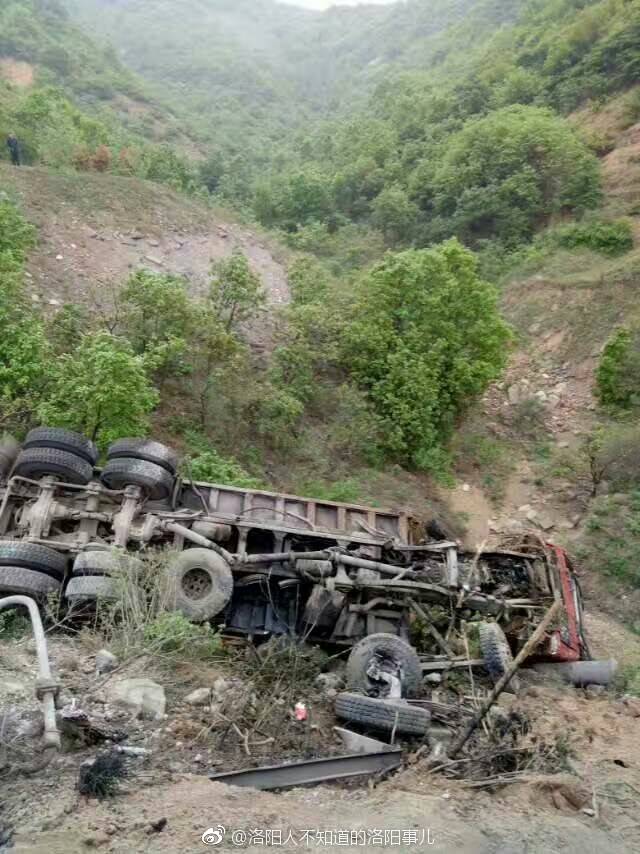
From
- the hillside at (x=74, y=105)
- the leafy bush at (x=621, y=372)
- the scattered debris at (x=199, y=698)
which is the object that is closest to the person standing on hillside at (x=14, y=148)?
the hillside at (x=74, y=105)

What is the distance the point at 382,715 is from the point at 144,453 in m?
3.53

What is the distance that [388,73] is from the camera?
61219mm

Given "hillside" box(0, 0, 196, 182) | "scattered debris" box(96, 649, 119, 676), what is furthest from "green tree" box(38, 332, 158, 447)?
"hillside" box(0, 0, 196, 182)

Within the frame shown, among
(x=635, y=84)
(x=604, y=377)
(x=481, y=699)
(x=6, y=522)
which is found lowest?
(x=481, y=699)

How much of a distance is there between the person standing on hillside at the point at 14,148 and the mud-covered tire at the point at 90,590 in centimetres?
1961

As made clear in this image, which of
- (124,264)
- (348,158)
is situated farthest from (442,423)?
(348,158)

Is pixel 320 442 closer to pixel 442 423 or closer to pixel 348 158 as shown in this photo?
pixel 442 423

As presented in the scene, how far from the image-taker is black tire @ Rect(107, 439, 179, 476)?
Result: 6.96m

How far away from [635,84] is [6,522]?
30.5 metres

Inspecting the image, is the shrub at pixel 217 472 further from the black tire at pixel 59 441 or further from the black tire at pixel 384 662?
the black tire at pixel 384 662

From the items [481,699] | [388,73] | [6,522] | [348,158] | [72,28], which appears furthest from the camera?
[388,73]

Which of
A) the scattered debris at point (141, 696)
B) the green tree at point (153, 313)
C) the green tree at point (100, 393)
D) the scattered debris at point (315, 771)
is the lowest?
the scattered debris at point (315, 771)

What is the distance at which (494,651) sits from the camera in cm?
613

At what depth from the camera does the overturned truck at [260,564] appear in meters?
6.08
